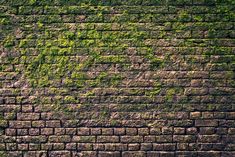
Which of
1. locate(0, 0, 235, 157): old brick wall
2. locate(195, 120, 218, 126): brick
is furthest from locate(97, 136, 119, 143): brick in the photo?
locate(195, 120, 218, 126): brick

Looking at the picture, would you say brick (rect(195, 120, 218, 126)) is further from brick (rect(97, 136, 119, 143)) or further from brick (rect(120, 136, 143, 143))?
brick (rect(97, 136, 119, 143))

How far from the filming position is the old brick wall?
6.36m

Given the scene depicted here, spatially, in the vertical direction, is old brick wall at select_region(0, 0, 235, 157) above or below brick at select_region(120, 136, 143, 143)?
above

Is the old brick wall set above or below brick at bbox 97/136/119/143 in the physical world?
above

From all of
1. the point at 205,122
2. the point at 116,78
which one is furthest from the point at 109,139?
the point at 205,122

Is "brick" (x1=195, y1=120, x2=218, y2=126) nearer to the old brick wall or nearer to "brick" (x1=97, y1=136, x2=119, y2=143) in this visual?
the old brick wall

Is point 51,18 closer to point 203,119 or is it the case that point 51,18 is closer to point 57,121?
point 57,121

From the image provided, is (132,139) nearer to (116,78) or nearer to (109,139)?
(109,139)

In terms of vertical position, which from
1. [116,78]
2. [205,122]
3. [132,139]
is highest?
[116,78]

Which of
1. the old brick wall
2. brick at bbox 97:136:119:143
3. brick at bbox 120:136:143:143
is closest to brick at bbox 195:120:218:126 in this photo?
the old brick wall

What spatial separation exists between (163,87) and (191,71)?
34 centimetres

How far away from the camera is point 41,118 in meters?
6.36

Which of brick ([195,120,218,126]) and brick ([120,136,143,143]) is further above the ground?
brick ([195,120,218,126])

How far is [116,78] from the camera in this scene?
20.9 ft
